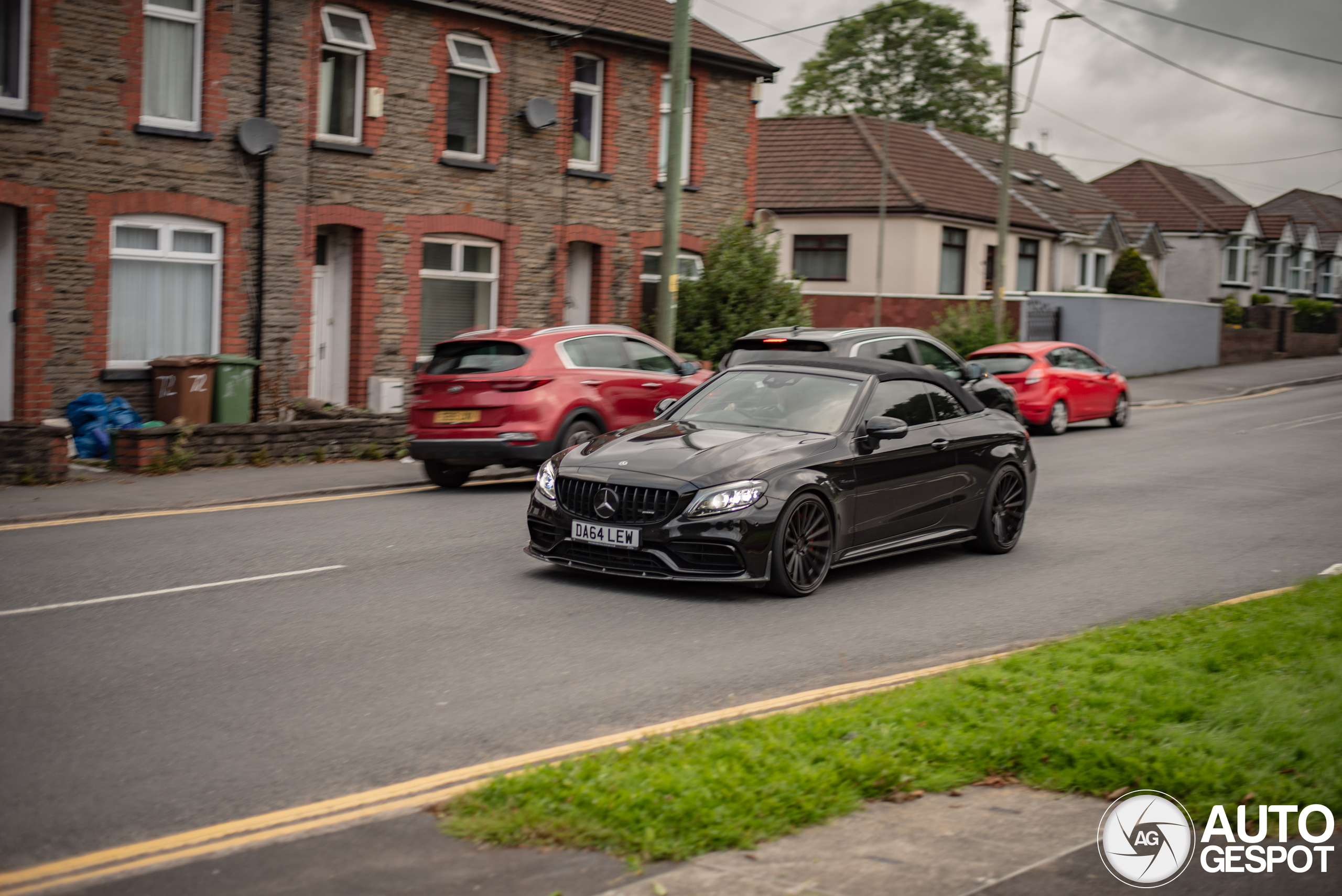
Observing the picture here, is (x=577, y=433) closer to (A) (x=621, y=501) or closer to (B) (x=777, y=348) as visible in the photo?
(B) (x=777, y=348)

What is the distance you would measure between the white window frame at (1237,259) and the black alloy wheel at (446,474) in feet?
186

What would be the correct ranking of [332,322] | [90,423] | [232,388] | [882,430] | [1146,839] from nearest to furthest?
[1146,839]
[882,430]
[90,423]
[232,388]
[332,322]

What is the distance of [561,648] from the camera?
7270mm

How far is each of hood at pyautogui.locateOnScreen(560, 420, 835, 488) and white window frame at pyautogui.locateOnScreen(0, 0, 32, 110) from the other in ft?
35.1

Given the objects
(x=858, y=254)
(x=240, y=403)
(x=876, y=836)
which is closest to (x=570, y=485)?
(x=876, y=836)

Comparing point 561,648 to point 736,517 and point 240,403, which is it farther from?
point 240,403

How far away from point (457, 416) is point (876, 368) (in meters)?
5.23

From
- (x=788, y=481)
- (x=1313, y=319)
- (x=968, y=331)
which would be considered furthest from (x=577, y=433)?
(x=1313, y=319)

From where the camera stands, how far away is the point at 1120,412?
2433cm

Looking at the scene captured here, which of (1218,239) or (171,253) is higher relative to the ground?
(1218,239)

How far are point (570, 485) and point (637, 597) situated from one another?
867mm

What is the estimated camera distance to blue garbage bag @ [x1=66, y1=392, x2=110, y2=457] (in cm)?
1611

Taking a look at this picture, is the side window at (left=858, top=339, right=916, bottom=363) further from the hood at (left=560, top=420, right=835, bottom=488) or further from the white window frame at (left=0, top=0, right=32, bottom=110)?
the white window frame at (left=0, top=0, right=32, bottom=110)

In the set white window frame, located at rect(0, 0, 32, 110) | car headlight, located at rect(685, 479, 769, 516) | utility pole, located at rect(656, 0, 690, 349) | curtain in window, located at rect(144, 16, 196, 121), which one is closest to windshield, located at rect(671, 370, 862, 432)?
car headlight, located at rect(685, 479, 769, 516)
